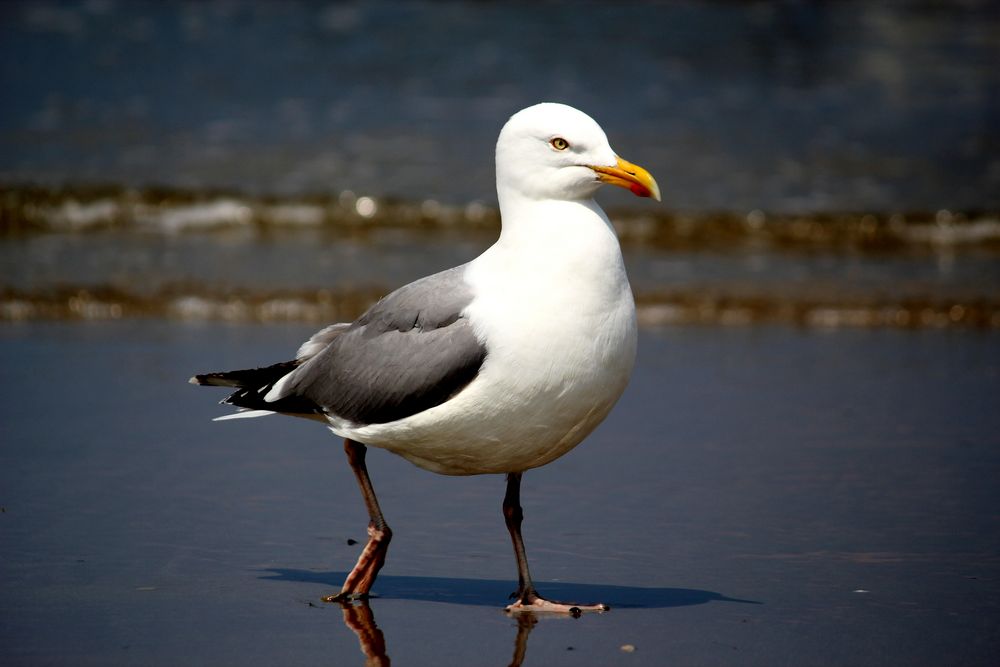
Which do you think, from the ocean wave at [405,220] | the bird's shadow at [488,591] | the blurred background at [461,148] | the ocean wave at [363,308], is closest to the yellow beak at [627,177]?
the bird's shadow at [488,591]

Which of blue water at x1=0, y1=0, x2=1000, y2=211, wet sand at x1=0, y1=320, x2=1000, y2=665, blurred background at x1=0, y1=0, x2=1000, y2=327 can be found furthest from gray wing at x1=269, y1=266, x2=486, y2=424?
blue water at x1=0, y1=0, x2=1000, y2=211

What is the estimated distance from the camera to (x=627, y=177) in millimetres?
Answer: 4449

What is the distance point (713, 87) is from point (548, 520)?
12952mm

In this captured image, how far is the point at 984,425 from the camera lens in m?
6.88

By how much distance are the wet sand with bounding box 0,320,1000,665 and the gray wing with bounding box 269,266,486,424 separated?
2.07 ft

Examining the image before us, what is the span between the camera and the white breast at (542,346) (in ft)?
14.1

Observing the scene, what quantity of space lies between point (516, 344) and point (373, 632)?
0.96 m

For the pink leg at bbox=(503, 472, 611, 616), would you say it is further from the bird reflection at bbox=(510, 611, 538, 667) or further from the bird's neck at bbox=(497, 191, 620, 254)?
the bird's neck at bbox=(497, 191, 620, 254)

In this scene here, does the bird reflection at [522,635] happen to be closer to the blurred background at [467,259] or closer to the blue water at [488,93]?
the blurred background at [467,259]

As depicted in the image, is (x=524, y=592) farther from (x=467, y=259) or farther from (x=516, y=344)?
(x=467, y=259)

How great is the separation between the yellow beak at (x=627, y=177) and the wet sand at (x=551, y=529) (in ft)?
4.29

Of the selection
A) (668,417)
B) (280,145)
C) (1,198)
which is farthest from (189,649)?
(280,145)

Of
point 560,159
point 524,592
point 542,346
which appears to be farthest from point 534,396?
point 560,159

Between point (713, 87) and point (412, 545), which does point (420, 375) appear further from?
point (713, 87)
